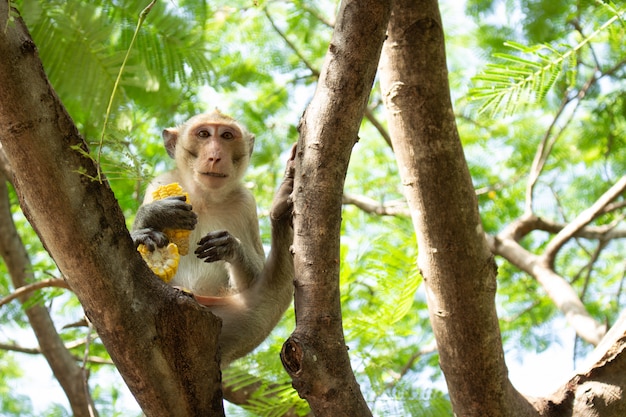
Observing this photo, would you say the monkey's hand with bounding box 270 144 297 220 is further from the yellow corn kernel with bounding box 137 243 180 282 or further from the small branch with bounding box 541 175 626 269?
the small branch with bounding box 541 175 626 269

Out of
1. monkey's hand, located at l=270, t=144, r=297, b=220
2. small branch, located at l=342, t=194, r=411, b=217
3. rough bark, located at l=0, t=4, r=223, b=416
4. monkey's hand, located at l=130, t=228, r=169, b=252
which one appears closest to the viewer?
rough bark, located at l=0, t=4, r=223, b=416

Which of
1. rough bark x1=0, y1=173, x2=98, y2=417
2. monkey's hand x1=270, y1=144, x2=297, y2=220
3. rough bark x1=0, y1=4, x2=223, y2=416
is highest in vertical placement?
rough bark x1=0, y1=173, x2=98, y2=417

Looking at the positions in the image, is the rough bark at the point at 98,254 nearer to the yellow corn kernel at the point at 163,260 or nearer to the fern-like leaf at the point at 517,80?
the yellow corn kernel at the point at 163,260

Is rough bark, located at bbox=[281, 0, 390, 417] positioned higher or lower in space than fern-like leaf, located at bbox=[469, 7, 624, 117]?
lower

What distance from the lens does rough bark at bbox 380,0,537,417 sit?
3.66 metres

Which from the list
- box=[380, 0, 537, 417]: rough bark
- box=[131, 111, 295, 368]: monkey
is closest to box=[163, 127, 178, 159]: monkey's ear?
box=[131, 111, 295, 368]: monkey

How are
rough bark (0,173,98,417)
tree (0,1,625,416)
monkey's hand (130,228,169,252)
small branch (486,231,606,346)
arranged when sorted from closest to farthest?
1. tree (0,1,625,416)
2. monkey's hand (130,228,169,252)
3. small branch (486,231,606,346)
4. rough bark (0,173,98,417)

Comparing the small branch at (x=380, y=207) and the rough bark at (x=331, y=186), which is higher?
the small branch at (x=380, y=207)

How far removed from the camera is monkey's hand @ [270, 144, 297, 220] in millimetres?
3822

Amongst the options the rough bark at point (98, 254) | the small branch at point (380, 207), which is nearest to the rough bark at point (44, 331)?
the small branch at point (380, 207)

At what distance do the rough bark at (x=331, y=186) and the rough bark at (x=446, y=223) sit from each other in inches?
18.1

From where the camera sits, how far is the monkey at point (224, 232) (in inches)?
164

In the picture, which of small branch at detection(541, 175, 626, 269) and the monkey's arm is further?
small branch at detection(541, 175, 626, 269)

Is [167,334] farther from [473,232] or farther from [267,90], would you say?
[267,90]
